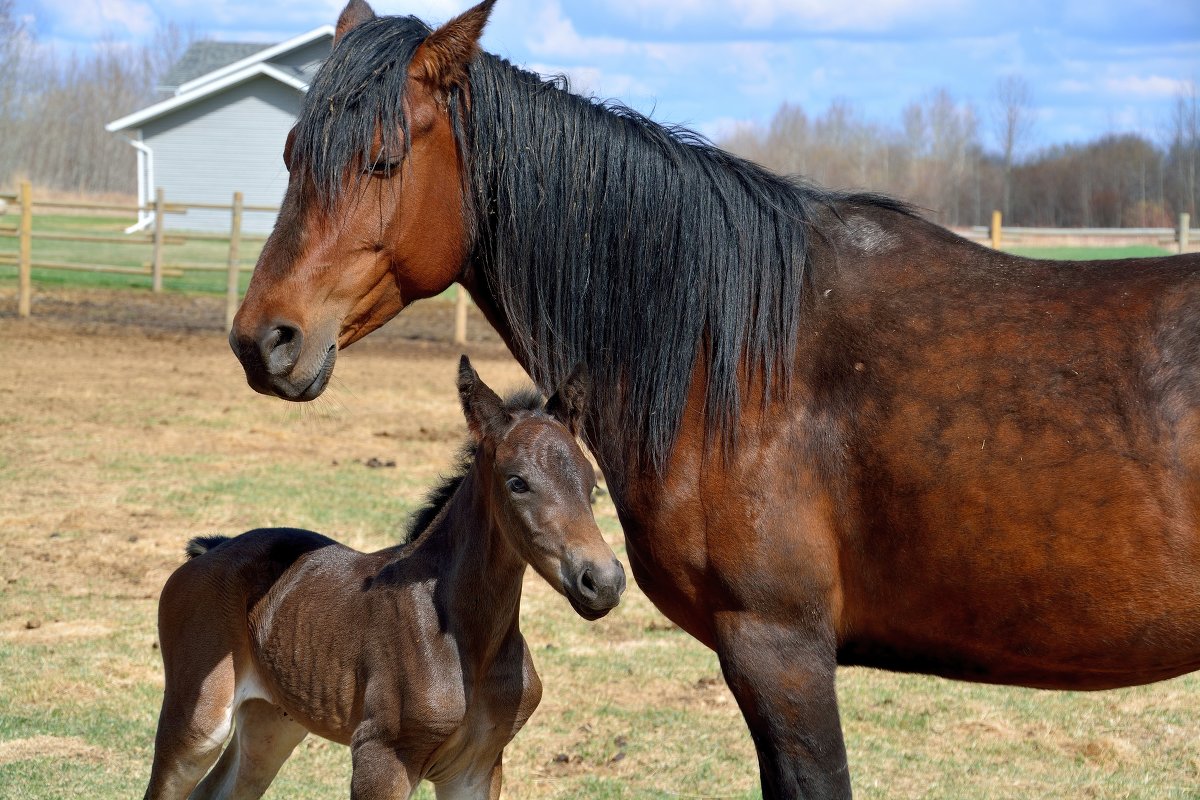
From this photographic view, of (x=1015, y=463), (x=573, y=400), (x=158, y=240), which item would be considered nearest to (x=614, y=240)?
(x=573, y=400)

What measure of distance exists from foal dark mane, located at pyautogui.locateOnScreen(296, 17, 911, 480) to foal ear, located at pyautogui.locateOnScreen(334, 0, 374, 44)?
0.24m

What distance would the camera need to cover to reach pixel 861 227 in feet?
9.68

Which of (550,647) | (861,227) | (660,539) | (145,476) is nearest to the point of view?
(660,539)

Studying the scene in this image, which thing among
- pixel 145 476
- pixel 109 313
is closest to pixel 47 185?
pixel 109 313

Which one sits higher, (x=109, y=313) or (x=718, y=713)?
(x=109, y=313)

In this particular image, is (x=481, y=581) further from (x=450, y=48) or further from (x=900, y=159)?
(x=900, y=159)

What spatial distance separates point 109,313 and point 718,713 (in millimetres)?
14376

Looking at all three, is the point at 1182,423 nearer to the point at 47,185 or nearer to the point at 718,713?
the point at 718,713

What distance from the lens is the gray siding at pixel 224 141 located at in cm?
3444

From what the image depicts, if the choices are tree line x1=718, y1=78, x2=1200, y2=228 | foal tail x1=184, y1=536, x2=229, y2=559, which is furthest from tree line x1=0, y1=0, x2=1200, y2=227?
foal tail x1=184, y1=536, x2=229, y2=559

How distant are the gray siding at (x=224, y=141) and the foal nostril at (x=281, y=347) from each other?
109 feet

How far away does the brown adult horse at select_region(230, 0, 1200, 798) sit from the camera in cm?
246

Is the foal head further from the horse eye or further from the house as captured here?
the house

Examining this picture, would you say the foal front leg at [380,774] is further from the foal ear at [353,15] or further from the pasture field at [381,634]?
the foal ear at [353,15]
